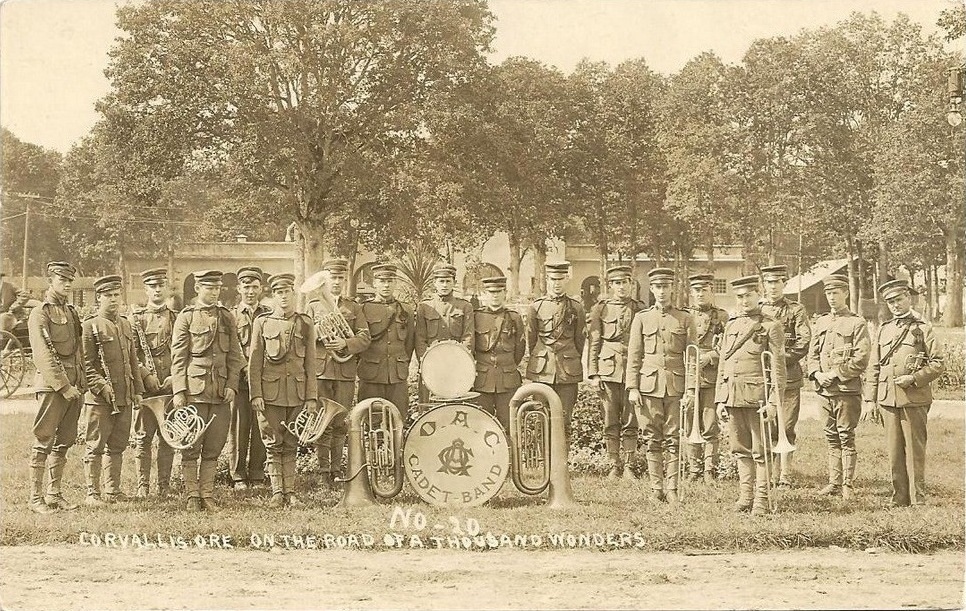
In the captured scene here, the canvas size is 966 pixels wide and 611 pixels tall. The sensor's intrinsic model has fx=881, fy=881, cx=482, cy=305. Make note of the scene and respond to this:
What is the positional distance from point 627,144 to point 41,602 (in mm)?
7982

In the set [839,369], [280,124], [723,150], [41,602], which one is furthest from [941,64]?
[41,602]

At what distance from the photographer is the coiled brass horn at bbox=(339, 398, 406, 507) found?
809cm

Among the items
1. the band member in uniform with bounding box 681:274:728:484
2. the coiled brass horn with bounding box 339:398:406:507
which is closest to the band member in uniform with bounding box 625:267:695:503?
the band member in uniform with bounding box 681:274:728:484

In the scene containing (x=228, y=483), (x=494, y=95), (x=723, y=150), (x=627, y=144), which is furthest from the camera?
(x=494, y=95)

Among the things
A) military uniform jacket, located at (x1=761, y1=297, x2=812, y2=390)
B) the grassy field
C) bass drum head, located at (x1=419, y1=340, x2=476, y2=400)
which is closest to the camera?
the grassy field

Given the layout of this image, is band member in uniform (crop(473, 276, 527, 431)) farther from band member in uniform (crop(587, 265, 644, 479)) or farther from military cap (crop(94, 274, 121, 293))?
military cap (crop(94, 274, 121, 293))

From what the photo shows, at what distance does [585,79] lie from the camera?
10758 mm

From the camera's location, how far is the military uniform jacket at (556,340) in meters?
9.64

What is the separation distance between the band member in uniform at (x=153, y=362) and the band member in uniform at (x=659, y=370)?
469 centimetres

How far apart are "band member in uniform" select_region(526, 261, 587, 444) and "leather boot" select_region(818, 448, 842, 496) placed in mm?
2691

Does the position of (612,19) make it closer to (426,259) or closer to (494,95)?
(494,95)

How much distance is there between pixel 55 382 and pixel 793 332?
7308mm

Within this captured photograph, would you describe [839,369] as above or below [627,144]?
below

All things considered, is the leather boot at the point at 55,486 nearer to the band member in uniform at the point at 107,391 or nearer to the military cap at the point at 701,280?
the band member in uniform at the point at 107,391
